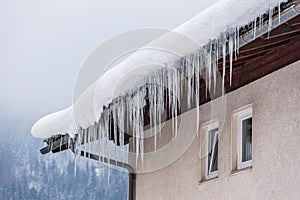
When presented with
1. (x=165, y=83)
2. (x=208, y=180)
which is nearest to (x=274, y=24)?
(x=165, y=83)

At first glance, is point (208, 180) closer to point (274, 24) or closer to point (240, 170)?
point (240, 170)

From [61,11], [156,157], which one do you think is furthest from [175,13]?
[156,157]

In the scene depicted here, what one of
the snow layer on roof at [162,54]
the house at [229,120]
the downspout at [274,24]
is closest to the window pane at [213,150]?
the house at [229,120]

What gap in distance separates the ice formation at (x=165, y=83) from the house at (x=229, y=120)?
12mm

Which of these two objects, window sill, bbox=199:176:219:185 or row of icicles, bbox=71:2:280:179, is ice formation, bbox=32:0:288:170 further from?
window sill, bbox=199:176:219:185

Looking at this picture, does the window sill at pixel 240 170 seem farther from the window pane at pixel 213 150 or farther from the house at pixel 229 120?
the window pane at pixel 213 150

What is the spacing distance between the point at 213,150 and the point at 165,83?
4.60 ft

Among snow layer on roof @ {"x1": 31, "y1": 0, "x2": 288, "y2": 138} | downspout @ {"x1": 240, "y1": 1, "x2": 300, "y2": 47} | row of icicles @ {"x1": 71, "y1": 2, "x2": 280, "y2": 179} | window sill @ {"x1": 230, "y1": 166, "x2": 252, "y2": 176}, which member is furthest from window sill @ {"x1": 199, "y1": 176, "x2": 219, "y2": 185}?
downspout @ {"x1": 240, "y1": 1, "x2": 300, "y2": 47}

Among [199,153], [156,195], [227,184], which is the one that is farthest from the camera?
[156,195]

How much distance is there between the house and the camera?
4.00m

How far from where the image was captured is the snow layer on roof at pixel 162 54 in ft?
11.5

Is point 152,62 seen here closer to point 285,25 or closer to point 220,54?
point 220,54

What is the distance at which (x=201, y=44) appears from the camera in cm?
384

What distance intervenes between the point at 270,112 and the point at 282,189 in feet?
1.76
